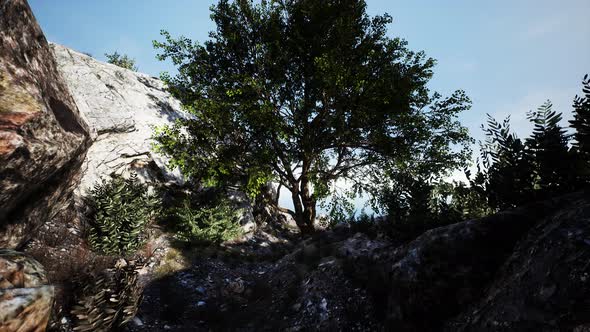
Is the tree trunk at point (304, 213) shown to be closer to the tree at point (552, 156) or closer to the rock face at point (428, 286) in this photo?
the rock face at point (428, 286)

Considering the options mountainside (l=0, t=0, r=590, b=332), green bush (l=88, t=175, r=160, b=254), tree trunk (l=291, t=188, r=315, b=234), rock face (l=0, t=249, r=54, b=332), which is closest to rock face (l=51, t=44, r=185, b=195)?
green bush (l=88, t=175, r=160, b=254)

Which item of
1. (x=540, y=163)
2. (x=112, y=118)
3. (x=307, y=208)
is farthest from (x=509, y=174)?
(x=112, y=118)

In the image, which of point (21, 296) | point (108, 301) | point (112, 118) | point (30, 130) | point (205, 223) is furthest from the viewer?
point (112, 118)

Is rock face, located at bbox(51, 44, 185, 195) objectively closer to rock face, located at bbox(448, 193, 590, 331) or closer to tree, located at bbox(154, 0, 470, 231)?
tree, located at bbox(154, 0, 470, 231)

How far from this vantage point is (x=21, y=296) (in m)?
3.21

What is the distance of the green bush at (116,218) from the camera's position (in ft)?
32.2

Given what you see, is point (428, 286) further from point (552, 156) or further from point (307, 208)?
point (307, 208)

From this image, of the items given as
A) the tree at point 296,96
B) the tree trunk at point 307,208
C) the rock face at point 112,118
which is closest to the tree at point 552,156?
the tree at point 296,96

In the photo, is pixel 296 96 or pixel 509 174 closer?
→ pixel 509 174

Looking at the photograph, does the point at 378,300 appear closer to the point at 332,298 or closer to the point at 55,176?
Answer: the point at 332,298

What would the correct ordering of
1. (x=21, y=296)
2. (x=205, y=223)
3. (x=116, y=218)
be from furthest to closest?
(x=205, y=223)
(x=116, y=218)
(x=21, y=296)

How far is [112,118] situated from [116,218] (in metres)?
6.65

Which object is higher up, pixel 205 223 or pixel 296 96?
pixel 296 96

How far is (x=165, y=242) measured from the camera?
1179cm
